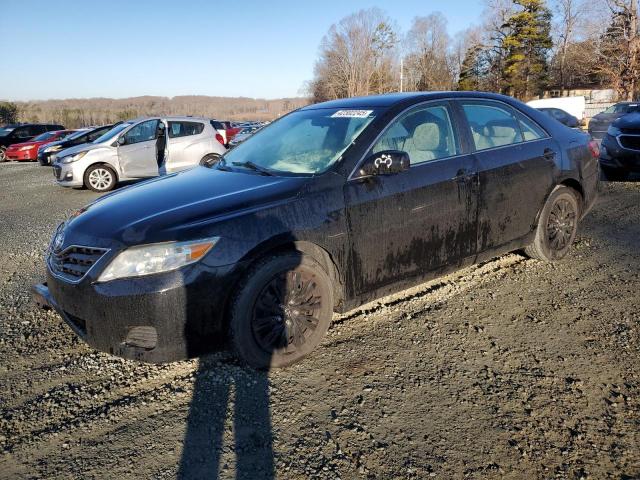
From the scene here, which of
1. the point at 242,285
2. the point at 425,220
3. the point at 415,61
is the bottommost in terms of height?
→ the point at 242,285

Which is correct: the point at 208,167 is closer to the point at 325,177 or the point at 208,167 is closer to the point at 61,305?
the point at 325,177

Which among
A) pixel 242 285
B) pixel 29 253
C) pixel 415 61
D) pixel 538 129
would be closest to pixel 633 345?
pixel 538 129

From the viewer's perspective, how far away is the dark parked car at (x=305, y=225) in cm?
257

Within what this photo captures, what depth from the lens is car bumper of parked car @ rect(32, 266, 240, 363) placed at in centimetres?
250

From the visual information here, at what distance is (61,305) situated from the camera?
2816 mm

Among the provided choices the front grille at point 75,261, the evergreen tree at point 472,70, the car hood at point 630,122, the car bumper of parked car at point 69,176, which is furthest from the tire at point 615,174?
the evergreen tree at point 472,70

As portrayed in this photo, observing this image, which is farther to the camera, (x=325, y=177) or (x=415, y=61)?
(x=415, y=61)

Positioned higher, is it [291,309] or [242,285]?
[242,285]

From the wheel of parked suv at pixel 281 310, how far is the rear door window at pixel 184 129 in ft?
29.3

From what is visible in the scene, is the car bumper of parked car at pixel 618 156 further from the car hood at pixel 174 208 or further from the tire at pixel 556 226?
the car hood at pixel 174 208

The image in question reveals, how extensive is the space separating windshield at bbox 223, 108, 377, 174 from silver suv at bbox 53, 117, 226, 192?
6.99 meters

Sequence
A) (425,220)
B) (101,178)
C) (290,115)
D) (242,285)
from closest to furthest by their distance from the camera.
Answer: (242,285) → (425,220) → (290,115) → (101,178)

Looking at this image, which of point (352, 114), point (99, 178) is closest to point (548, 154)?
point (352, 114)

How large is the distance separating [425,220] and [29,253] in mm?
4995
